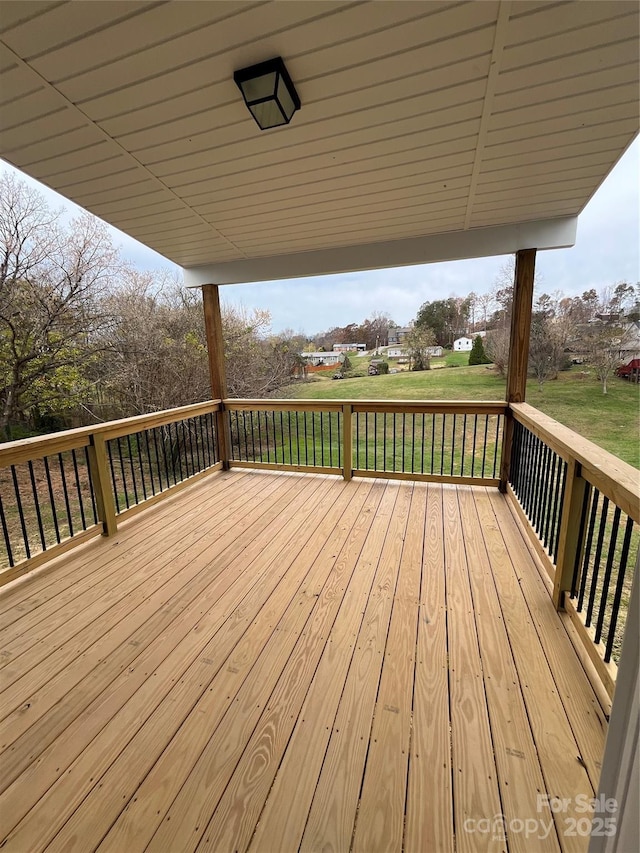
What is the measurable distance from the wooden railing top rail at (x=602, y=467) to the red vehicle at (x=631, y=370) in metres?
2.74

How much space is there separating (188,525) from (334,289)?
5634mm

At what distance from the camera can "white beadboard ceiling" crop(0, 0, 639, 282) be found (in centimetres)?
119

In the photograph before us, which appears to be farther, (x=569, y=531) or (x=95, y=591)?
(x=95, y=591)

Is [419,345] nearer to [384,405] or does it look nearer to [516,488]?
[384,405]

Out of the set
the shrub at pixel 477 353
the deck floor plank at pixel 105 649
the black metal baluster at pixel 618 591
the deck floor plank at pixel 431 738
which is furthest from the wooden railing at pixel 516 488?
the shrub at pixel 477 353

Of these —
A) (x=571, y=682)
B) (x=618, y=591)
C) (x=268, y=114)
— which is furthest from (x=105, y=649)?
(x=268, y=114)

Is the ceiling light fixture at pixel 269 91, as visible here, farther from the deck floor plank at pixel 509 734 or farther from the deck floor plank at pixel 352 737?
the deck floor plank at pixel 509 734

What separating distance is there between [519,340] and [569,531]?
6.58ft

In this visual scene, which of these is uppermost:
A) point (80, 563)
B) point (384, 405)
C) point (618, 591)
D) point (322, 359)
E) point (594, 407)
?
point (322, 359)

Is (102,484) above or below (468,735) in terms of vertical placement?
above

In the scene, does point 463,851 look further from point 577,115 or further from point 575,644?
point 577,115

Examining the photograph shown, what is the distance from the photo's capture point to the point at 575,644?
1604 millimetres

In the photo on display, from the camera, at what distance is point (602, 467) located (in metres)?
1.40

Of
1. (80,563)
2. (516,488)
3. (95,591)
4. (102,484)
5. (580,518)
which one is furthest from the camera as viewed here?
(516,488)
